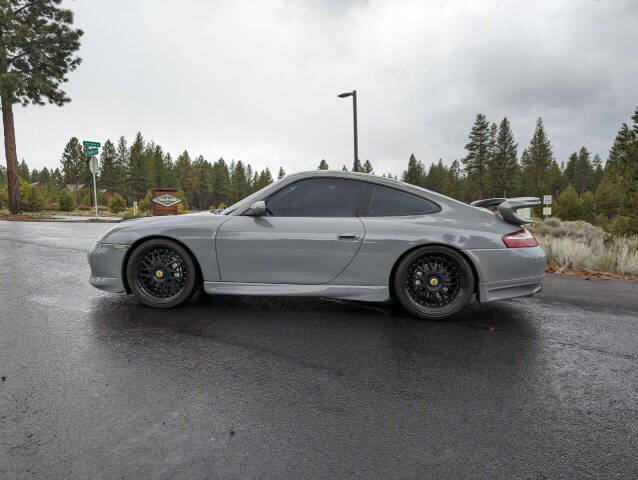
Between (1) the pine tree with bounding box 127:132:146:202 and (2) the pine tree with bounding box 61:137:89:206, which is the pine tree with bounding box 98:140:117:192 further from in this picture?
(2) the pine tree with bounding box 61:137:89:206

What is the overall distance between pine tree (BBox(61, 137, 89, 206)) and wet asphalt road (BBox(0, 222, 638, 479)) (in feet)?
241

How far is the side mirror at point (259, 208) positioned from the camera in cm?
385

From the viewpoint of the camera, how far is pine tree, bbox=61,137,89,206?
216 ft

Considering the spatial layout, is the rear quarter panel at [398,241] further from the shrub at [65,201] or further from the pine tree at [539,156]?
the pine tree at [539,156]

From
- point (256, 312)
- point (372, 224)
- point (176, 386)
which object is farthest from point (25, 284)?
point (372, 224)

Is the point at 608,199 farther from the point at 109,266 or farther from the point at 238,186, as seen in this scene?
the point at 109,266

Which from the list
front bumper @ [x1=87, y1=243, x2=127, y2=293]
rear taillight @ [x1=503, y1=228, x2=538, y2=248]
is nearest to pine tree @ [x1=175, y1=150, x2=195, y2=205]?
front bumper @ [x1=87, y1=243, x2=127, y2=293]

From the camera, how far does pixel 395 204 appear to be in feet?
13.0

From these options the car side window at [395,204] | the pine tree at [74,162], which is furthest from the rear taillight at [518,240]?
the pine tree at [74,162]

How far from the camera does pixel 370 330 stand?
3.44 m

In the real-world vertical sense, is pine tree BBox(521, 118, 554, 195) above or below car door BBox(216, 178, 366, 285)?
above

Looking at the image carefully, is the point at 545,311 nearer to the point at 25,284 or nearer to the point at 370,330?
the point at 370,330

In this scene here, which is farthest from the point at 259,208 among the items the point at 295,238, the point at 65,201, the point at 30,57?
the point at 65,201

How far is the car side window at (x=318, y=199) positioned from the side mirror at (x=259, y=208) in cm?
10
